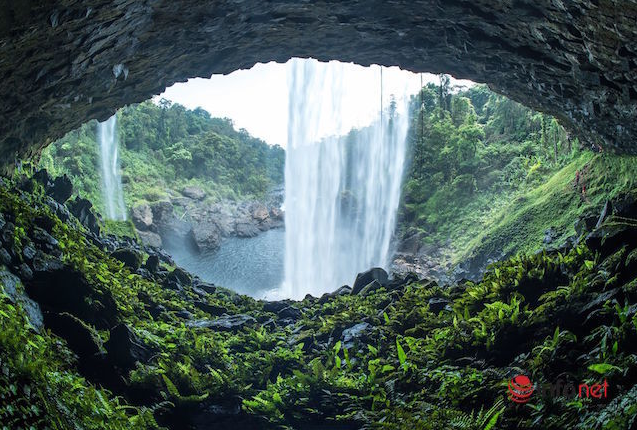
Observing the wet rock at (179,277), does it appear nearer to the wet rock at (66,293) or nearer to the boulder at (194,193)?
the wet rock at (66,293)

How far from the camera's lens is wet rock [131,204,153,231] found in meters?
29.1

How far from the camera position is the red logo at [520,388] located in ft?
12.8

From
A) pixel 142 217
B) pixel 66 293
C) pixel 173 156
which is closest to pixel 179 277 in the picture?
pixel 66 293

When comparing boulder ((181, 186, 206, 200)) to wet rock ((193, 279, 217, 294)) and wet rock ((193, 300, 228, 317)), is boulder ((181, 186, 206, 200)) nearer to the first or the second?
wet rock ((193, 279, 217, 294))

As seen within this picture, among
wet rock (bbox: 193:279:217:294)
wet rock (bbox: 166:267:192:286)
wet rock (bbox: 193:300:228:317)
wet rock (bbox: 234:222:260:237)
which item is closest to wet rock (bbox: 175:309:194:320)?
wet rock (bbox: 193:300:228:317)

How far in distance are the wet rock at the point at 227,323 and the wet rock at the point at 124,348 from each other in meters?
2.50

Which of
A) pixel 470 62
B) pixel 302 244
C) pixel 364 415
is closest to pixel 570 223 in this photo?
pixel 470 62

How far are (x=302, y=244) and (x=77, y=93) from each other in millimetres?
19498

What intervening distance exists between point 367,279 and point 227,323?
422 cm

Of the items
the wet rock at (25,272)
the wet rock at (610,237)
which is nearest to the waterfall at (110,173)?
the wet rock at (25,272)

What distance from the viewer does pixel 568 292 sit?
17.4 ft

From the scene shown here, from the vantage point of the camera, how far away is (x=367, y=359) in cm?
662

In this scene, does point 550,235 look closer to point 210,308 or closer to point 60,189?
point 210,308

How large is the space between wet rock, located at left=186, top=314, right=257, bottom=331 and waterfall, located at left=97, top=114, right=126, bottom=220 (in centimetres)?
1925
